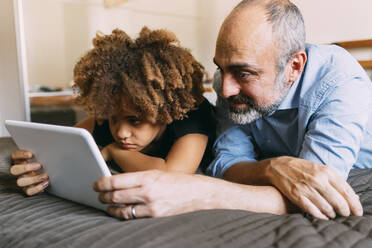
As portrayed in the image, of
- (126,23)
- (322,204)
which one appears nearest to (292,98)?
(322,204)

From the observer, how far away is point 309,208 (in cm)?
70

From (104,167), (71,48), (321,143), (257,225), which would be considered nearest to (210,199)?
(257,225)

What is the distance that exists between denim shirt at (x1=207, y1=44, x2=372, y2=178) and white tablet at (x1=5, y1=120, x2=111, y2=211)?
1.53ft

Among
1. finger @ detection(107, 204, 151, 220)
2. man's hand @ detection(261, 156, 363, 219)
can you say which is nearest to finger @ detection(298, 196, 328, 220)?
man's hand @ detection(261, 156, 363, 219)

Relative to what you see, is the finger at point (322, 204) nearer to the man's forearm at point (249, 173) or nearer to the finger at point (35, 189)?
the man's forearm at point (249, 173)

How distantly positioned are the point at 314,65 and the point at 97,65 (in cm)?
67

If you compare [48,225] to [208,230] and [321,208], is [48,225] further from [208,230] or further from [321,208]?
[321,208]

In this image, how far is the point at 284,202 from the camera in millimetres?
750

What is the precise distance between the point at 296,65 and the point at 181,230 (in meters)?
0.70

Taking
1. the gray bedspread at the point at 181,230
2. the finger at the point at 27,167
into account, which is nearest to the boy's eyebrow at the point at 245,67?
the gray bedspread at the point at 181,230

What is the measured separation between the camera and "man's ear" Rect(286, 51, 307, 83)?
1.02 metres

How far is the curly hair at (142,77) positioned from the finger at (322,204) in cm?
48

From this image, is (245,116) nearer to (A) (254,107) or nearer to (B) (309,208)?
(A) (254,107)

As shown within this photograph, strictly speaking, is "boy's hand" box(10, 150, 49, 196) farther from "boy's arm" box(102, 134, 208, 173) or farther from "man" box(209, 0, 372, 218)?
"man" box(209, 0, 372, 218)
